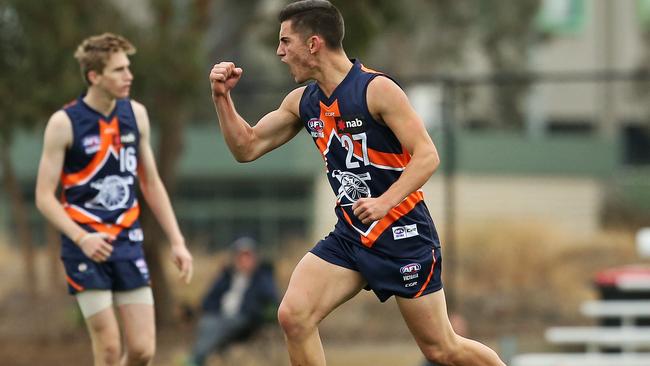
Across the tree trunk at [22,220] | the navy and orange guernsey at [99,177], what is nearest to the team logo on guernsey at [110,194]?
the navy and orange guernsey at [99,177]

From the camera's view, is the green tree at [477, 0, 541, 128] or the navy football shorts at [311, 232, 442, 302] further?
the green tree at [477, 0, 541, 128]

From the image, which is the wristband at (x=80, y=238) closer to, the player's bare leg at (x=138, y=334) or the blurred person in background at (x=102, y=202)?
the blurred person in background at (x=102, y=202)

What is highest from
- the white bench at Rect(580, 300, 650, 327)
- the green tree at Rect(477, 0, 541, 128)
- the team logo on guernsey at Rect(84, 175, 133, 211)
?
the green tree at Rect(477, 0, 541, 128)

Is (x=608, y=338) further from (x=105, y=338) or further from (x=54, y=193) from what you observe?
(x=54, y=193)

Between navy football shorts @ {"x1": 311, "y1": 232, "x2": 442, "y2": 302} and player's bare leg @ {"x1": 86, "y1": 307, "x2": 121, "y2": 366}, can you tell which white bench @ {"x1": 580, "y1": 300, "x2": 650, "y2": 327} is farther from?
navy football shorts @ {"x1": 311, "y1": 232, "x2": 442, "y2": 302}

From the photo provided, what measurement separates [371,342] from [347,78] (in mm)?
8912

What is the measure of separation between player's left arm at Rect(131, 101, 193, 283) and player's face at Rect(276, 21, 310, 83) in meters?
1.67

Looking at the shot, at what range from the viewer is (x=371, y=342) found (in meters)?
14.8

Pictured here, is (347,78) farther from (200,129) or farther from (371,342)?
(200,129)

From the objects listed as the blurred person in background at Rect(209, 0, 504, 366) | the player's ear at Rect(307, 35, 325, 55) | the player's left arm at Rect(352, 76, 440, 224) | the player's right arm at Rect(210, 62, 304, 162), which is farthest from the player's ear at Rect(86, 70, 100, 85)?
the player's left arm at Rect(352, 76, 440, 224)

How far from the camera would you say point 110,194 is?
7.44 metres

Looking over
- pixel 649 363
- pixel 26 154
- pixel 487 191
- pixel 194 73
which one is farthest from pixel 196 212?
pixel 649 363

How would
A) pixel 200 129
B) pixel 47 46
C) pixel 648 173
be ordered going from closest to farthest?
pixel 47 46 → pixel 200 129 → pixel 648 173

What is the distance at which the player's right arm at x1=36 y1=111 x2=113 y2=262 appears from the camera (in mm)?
7230
